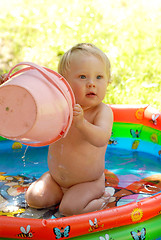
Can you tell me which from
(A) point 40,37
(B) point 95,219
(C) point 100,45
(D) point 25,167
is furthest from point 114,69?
(B) point 95,219

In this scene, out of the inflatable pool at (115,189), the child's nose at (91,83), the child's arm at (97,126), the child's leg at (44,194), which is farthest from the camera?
the child's leg at (44,194)

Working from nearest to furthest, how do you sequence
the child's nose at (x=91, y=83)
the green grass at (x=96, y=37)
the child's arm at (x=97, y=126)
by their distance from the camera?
the child's arm at (x=97, y=126) < the child's nose at (x=91, y=83) < the green grass at (x=96, y=37)

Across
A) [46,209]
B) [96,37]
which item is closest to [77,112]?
[46,209]

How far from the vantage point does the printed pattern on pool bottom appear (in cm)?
178

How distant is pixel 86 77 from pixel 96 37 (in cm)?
278

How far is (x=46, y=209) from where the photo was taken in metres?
1.82

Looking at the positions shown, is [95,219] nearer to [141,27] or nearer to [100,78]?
[100,78]

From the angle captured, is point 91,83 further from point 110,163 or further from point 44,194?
point 110,163

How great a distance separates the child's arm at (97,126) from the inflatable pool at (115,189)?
339 mm

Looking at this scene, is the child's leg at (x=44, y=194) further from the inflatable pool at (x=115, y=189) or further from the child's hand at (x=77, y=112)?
the child's hand at (x=77, y=112)

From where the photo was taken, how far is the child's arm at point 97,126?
1.49 m

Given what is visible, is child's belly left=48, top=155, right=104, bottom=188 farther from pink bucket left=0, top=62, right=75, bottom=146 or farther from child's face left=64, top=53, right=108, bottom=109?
pink bucket left=0, top=62, right=75, bottom=146

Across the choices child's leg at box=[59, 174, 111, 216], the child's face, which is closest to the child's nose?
the child's face

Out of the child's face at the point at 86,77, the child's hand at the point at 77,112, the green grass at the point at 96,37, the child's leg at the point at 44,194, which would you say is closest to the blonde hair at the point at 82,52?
the child's face at the point at 86,77
